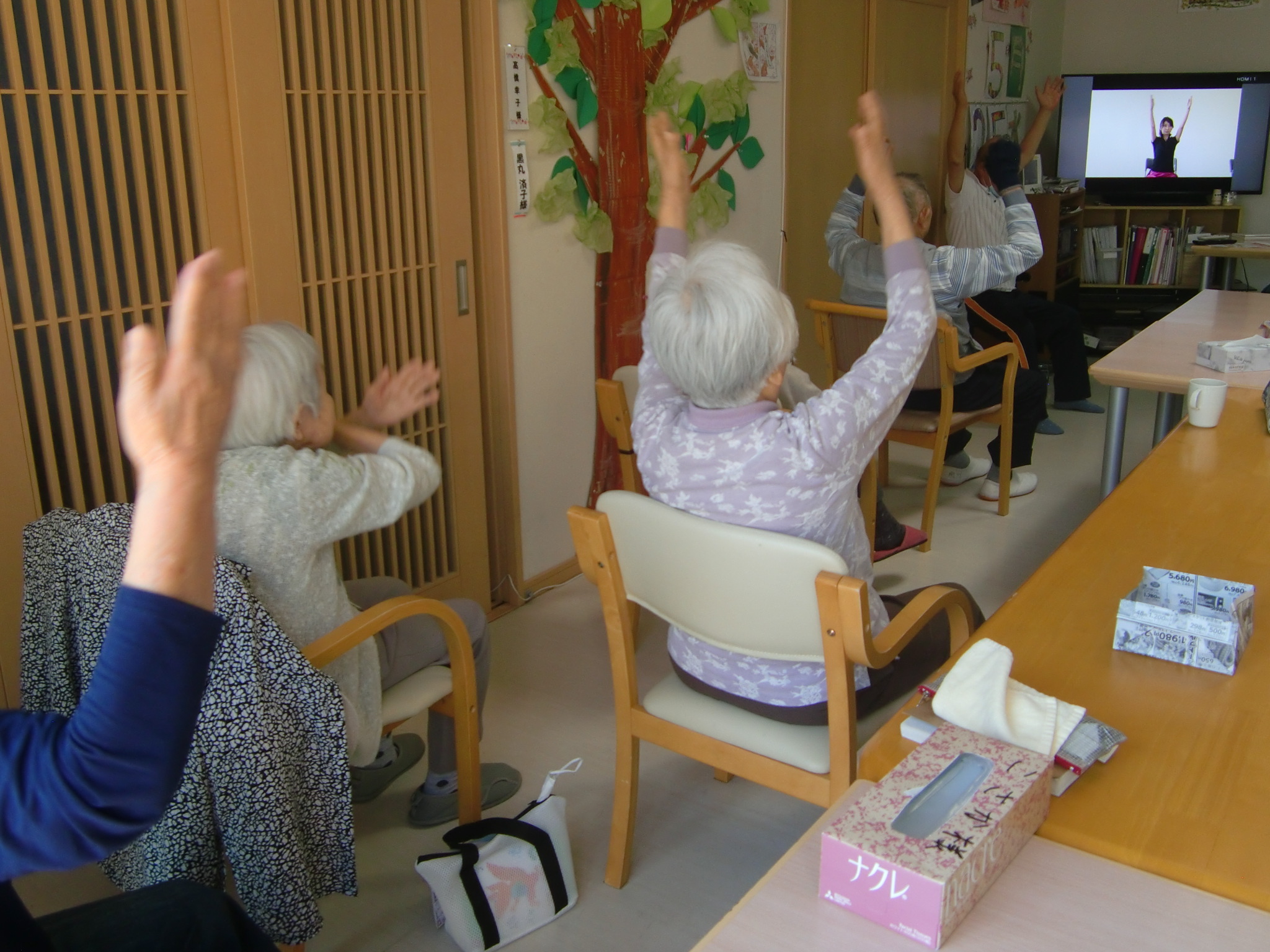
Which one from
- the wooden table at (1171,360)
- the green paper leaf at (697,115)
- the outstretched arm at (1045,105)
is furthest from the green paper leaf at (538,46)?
the outstretched arm at (1045,105)

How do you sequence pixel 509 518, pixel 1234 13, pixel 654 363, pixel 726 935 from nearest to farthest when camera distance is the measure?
pixel 726 935 < pixel 654 363 < pixel 509 518 < pixel 1234 13

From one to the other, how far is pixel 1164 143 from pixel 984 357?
12.3 ft

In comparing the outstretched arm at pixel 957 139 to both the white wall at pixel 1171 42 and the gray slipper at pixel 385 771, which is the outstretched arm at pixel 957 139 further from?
the gray slipper at pixel 385 771

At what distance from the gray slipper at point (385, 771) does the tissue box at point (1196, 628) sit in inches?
61.5

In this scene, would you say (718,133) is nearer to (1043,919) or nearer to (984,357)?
(984,357)

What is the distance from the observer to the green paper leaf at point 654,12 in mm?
3410

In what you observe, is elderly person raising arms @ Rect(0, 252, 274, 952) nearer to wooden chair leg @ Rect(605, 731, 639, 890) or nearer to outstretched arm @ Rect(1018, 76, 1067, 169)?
wooden chair leg @ Rect(605, 731, 639, 890)

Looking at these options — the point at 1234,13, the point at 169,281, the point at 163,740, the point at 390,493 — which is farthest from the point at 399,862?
the point at 1234,13

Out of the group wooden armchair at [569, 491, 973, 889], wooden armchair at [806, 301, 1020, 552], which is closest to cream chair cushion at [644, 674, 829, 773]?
wooden armchair at [569, 491, 973, 889]

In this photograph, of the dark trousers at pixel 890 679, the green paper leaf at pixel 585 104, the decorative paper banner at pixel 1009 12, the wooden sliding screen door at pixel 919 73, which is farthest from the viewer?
the decorative paper banner at pixel 1009 12

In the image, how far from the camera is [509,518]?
3.35 metres

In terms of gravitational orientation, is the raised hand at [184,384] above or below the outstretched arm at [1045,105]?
below

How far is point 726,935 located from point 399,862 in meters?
1.37

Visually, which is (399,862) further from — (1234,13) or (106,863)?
(1234,13)
